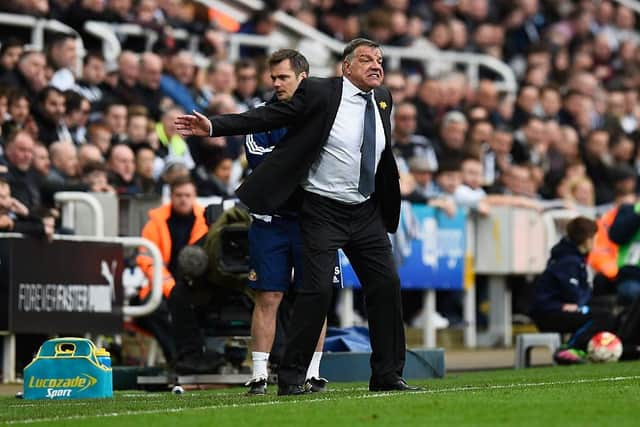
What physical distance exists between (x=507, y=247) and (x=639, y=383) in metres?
9.18

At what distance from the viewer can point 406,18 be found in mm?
25469

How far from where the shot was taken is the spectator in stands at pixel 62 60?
722 inches

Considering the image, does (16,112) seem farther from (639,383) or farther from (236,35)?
(639,383)

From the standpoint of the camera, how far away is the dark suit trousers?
11031 mm

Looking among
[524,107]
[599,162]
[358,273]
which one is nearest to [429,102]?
[524,107]

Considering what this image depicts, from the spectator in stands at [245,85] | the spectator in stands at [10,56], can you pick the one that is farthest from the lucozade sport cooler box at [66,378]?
the spectator in stands at [245,85]

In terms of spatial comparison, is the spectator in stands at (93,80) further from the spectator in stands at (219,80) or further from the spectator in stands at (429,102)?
the spectator in stands at (429,102)

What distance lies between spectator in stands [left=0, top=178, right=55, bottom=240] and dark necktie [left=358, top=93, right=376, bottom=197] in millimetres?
4794

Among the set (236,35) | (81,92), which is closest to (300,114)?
(81,92)

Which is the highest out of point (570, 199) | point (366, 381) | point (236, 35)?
point (236, 35)

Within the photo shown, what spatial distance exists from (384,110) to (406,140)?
986 cm

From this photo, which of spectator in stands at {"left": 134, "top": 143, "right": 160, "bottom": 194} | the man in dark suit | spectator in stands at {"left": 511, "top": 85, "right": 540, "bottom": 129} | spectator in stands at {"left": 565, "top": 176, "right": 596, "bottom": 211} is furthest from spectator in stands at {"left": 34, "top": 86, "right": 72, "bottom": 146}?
spectator in stands at {"left": 511, "top": 85, "right": 540, "bottom": 129}

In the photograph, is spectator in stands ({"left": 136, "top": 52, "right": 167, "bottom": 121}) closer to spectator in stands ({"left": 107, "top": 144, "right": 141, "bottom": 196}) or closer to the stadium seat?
spectator in stands ({"left": 107, "top": 144, "right": 141, "bottom": 196})

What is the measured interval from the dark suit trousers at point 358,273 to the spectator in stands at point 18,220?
457 cm
